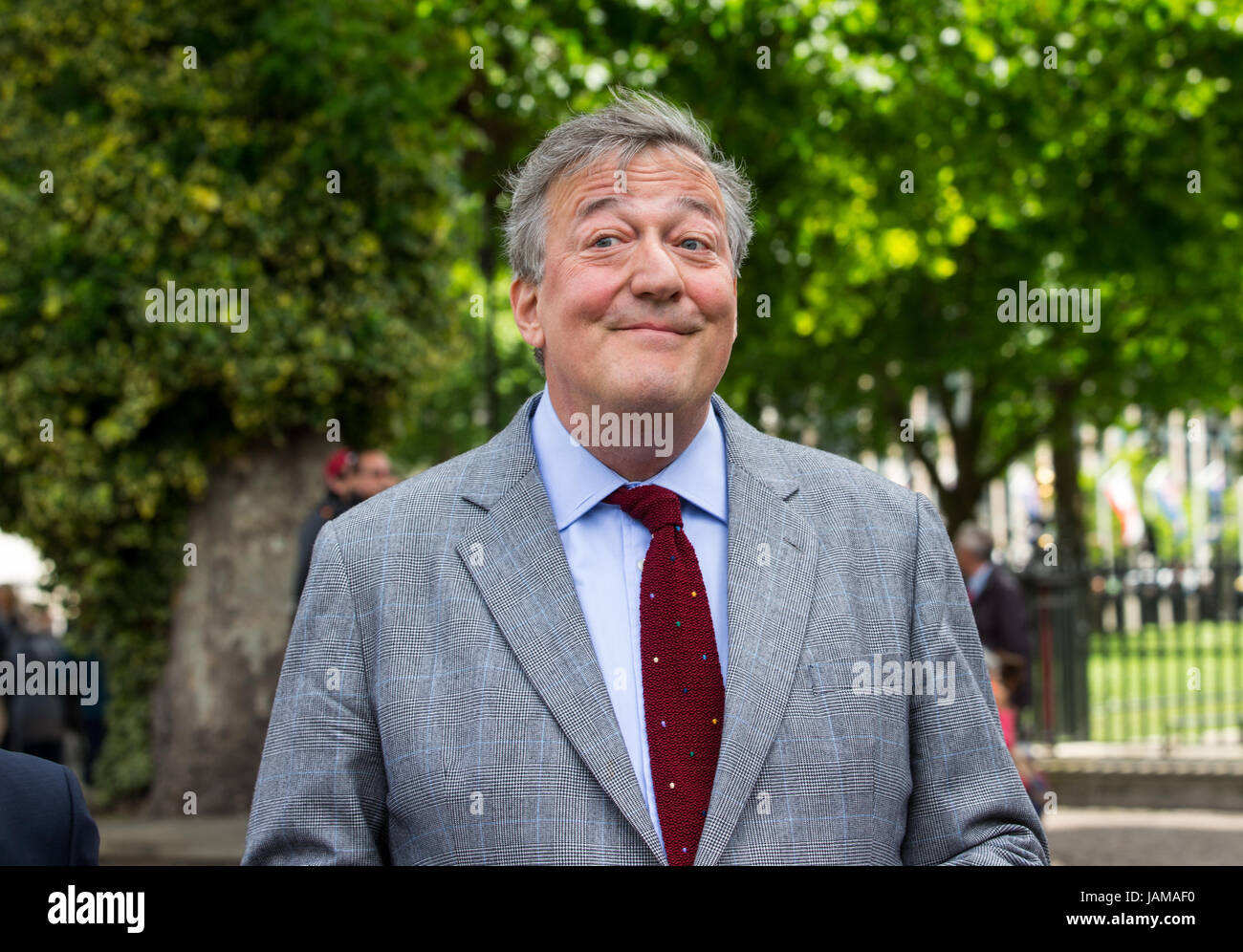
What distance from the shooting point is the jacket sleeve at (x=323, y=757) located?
196 cm

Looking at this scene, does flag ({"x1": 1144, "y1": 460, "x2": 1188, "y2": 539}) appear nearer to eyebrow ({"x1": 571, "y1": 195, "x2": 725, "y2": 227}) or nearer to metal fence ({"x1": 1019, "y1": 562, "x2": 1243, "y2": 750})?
metal fence ({"x1": 1019, "y1": 562, "x2": 1243, "y2": 750})

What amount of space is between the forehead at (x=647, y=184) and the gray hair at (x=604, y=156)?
15 mm

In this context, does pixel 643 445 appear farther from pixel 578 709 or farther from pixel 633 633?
pixel 578 709

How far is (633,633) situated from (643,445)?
302 millimetres

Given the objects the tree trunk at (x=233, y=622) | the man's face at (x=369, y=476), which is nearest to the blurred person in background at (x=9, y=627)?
the tree trunk at (x=233, y=622)

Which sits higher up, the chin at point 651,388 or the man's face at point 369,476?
the man's face at point 369,476

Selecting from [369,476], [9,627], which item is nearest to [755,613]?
[369,476]

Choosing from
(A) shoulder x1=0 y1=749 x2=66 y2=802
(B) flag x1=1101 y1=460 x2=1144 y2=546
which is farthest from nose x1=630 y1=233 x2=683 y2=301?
(B) flag x1=1101 y1=460 x2=1144 y2=546

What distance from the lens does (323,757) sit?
6.51 feet

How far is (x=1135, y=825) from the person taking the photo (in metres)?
11.2

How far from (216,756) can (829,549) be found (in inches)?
386

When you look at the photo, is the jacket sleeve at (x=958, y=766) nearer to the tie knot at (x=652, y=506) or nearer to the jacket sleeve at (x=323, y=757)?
the tie knot at (x=652, y=506)
